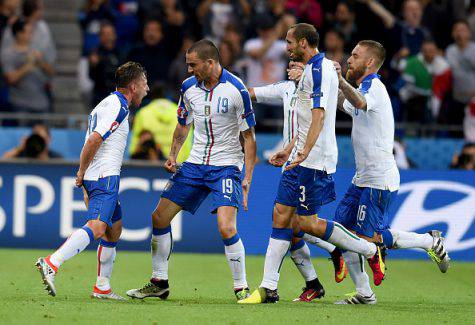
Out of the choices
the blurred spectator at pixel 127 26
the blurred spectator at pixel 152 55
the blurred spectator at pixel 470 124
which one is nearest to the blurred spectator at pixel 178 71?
the blurred spectator at pixel 152 55

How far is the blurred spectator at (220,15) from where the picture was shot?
1822 centimetres

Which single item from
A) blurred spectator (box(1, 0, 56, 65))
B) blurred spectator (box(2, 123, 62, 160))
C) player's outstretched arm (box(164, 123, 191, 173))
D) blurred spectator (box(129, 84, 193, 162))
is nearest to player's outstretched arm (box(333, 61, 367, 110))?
player's outstretched arm (box(164, 123, 191, 173))

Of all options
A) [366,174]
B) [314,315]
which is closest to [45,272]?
[314,315]

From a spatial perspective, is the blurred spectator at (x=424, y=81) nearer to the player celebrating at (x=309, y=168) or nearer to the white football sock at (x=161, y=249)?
the player celebrating at (x=309, y=168)

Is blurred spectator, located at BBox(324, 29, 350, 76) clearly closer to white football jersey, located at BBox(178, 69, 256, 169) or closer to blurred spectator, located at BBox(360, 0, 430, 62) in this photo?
blurred spectator, located at BBox(360, 0, 430, 62)

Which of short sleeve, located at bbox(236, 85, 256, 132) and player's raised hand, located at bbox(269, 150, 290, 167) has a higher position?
short sleeve, located at bbox(236, 85, 256, 132)

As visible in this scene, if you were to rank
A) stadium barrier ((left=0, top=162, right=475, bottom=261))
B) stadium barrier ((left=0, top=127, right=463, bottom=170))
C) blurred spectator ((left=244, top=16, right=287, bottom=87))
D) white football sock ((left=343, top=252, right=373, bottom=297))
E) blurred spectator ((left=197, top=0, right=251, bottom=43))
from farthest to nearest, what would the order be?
blurred spectator ((left=197, top=0, right=251, bottom=43)) → blurred spectator ((left=244, top=16, right=287, bottom=87)) → stadium barrier ((left=0, top=127, right=463, bottom=170)) → stadium barrier ((left=0, top=162, right=475, bottom=261)) → white football sock ((left=343, top=252, right=373, bottom=297))

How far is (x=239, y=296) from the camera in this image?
9664mm

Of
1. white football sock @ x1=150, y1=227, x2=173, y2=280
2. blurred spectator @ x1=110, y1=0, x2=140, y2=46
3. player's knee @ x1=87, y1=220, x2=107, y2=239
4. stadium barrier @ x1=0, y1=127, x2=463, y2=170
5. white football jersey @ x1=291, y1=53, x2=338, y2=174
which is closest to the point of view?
white football jersey @ x1=291, y1=53, x2=338, y2=174

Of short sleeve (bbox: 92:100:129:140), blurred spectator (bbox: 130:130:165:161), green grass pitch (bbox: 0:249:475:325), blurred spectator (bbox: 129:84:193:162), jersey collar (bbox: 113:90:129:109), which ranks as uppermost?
jersey collar (bbox: 113:90:129:109)

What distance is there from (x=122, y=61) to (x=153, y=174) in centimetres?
334

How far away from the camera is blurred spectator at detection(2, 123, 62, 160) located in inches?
587

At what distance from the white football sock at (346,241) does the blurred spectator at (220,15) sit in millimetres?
9107

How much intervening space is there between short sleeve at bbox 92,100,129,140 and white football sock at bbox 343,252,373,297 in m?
2.33
